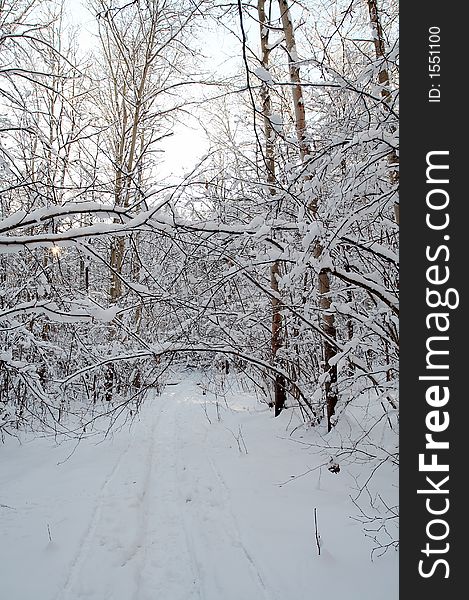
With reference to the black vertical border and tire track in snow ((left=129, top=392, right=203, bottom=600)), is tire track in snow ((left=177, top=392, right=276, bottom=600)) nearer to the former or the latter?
tire track in snow ((left=129, top=392, right=203, bottom=600))

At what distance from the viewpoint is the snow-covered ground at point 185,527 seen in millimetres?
3266

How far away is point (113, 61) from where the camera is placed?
11.6 m

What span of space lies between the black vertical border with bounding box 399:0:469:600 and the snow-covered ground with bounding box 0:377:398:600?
3.27ft

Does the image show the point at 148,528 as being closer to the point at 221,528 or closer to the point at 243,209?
the point at 221,528

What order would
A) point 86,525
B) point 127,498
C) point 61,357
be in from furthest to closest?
1. point 61,357
2. point 127,498
3. point 86,525

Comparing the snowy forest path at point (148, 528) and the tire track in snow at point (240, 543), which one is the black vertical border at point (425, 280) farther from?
the snowy forest path at point (148, 528)

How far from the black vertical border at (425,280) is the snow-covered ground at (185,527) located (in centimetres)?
100

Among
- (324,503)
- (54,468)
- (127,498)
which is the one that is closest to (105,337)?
Answer: (54,468)

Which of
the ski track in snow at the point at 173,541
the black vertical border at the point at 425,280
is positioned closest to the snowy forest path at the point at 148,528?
the ski track in snow at the point at 173,541

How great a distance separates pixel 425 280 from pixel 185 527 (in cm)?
324

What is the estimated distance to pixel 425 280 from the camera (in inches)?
91.8

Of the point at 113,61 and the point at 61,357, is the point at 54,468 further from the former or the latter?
the point at 113,61

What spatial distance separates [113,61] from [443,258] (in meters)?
11.7

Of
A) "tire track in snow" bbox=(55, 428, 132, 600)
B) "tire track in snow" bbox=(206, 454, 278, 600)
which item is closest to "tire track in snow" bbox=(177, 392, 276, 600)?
Result: "tire track in snow" bbox=(206, 454, 278, 600)
